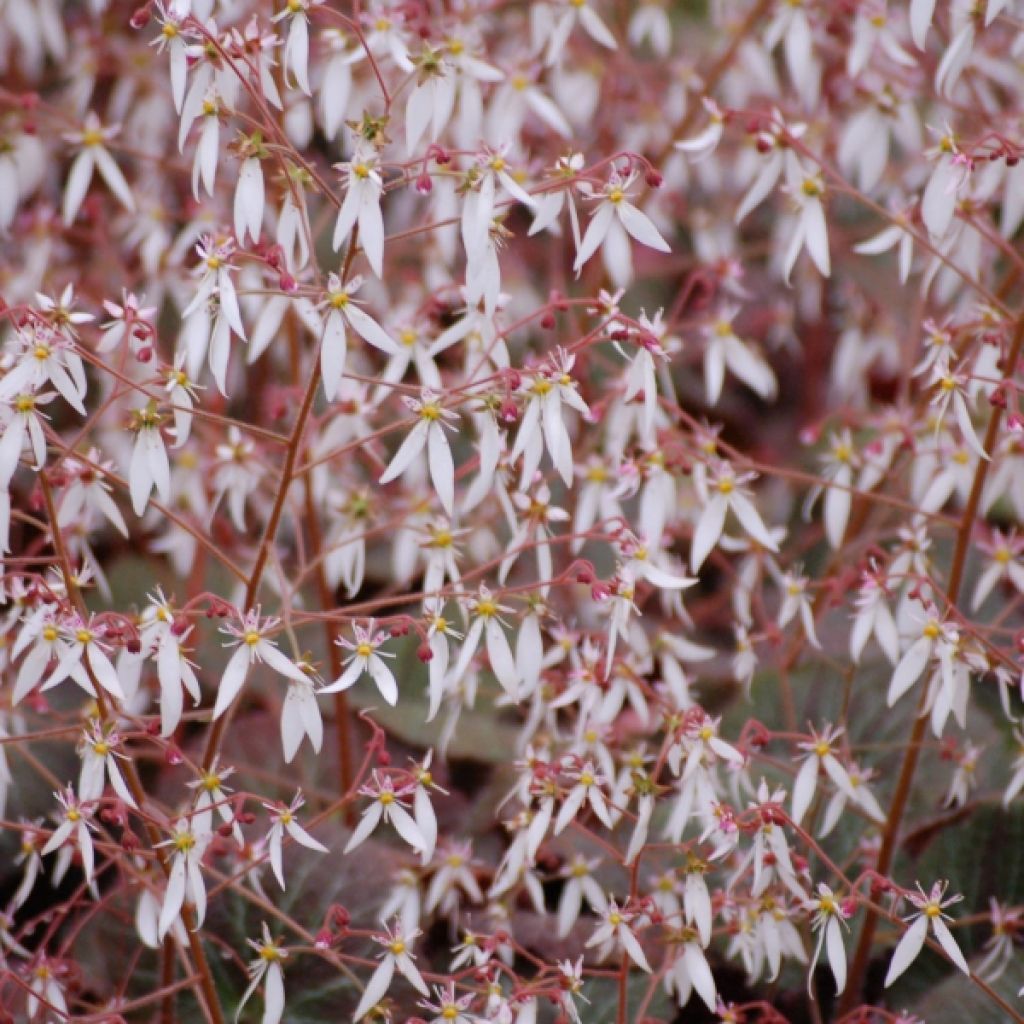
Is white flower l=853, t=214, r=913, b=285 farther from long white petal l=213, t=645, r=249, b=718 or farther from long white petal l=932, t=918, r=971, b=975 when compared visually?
long white petal l=213, t=645, r=249, b=718

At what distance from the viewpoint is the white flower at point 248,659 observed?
3.05 ft

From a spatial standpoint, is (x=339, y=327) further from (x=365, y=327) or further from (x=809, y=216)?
(x=809, y=216)

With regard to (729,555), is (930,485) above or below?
above

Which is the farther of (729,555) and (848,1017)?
(729,555)

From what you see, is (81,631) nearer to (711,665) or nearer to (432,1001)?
(432,1001)

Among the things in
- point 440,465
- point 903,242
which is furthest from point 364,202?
point 903,242

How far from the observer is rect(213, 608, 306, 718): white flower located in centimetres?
93

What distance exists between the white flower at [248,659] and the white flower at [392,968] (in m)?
0.23

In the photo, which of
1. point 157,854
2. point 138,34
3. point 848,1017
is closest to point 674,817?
point 848,1017

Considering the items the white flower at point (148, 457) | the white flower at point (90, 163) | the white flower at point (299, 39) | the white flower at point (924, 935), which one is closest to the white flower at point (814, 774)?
the white flower at point (924, 935)

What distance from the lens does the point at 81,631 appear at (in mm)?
948

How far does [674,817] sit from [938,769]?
1.53 feet

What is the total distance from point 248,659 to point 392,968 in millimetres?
285

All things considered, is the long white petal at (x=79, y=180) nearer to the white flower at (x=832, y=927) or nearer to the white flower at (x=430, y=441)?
the white flower at (x=430, y=441)
